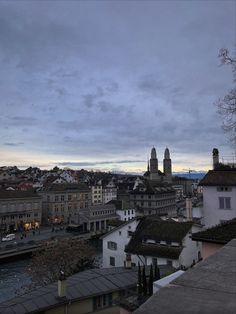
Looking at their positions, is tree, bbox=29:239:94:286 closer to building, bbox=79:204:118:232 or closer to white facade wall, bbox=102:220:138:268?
white facade wall, bbox=102:220:138:268

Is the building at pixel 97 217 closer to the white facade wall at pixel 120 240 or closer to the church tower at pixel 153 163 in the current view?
the white facade wall at pixel 120 240

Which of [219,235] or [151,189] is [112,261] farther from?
[151,189]

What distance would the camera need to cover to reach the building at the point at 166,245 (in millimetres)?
26125

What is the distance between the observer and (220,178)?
23578mm

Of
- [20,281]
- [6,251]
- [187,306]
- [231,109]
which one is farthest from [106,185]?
[187,306]

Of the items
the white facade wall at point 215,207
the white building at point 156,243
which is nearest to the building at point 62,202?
the white building at point 156,243

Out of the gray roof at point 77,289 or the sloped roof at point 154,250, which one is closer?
the gray roof at point 77,289

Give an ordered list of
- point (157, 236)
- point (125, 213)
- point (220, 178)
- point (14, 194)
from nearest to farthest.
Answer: point (220, 178)
point (157, 236)
point (14, 194)
point (125, 213)

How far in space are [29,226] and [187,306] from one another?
71306 mm

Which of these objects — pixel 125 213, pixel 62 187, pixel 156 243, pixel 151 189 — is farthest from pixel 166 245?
pixel 151 189

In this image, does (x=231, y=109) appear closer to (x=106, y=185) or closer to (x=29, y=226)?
(x=29, y=226)

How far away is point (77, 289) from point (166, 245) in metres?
13.5

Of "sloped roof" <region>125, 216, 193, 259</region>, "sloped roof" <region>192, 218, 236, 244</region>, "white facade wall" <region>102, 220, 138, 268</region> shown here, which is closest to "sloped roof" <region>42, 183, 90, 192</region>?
"white facade wall" <region>102, 220, 138, 268</region>

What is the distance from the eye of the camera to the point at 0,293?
3047 cm
